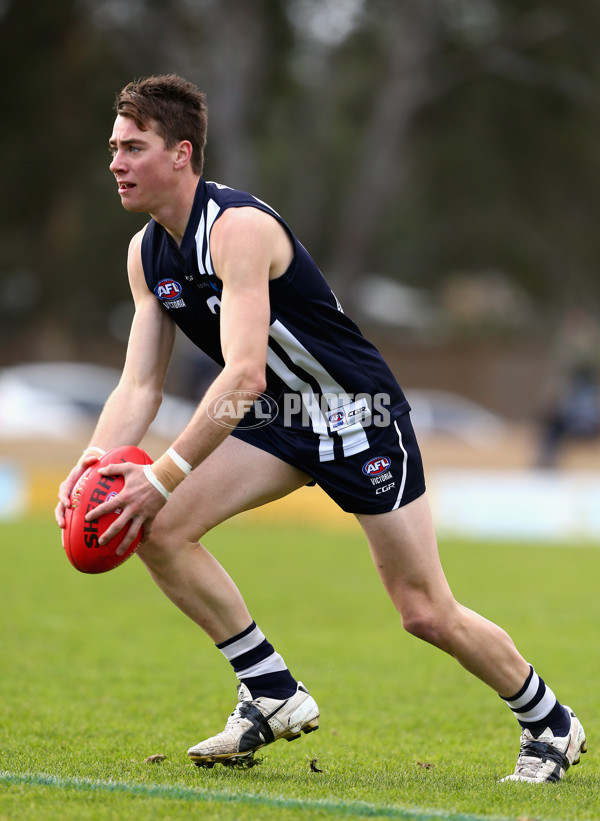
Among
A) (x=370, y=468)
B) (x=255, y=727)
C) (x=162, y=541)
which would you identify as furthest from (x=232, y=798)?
(x=370, y=468)

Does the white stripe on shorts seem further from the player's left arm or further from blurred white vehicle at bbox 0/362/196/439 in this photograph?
blurred white vehicle at bbox 0/362/196/439

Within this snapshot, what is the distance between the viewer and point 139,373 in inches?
187

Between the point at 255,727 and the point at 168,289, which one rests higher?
the point at 168,289

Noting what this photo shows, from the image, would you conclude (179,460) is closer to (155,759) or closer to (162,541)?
(162,541)

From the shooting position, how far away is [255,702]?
462 centimetres

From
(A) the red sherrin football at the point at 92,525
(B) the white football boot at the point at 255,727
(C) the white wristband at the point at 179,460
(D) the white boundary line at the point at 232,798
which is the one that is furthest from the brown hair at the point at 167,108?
(D) the white boundary line at the point at 232,798

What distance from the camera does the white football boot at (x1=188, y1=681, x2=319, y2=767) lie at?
4.52 meters

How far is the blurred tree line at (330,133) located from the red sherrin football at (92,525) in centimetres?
1910

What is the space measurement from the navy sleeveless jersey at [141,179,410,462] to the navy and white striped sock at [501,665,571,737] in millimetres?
1111

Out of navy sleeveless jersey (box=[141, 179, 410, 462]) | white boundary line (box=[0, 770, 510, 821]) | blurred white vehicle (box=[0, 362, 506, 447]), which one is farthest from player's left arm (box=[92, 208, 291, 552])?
blurred white vehicle (box=[0, 362, 506, 447])

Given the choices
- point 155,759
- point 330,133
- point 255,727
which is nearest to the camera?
point 255,727

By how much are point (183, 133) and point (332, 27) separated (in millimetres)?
21798

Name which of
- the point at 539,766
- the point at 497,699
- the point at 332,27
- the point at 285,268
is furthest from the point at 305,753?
the point at 332,27

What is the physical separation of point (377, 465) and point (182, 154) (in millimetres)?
1320
